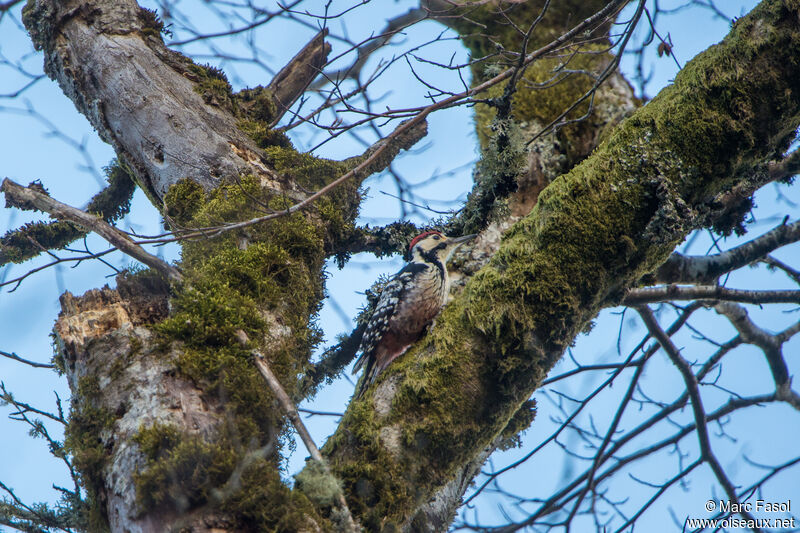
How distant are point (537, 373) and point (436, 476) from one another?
0.53 metres

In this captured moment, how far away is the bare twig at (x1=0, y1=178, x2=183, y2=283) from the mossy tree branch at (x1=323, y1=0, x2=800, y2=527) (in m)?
0.93

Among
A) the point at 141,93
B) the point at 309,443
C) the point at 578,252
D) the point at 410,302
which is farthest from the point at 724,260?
the point at 141,93

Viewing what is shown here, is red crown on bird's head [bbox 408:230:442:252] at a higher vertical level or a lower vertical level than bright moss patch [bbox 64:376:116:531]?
higher

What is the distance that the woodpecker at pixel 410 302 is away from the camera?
3264 millimetres

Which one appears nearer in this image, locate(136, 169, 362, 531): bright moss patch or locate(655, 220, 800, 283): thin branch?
locate(136, 169, 362, 531): bright moss patch

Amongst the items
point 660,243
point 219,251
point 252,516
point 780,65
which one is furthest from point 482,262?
point 252,516

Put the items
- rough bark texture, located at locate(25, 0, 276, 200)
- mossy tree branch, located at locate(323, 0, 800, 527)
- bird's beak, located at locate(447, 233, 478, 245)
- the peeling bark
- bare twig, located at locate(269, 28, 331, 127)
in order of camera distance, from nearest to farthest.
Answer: the peeling bark < mossy tree branch, located at locate(323, 0, 800, 527) < rough bark texture, located at locate(25, 0, 276, 200) < bird's beak, located at locate(447, 233, 478, 245) < bare twig, located at locate(269, 28, 331, 127)

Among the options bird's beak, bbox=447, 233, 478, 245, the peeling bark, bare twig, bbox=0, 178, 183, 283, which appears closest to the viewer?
the peeling bark

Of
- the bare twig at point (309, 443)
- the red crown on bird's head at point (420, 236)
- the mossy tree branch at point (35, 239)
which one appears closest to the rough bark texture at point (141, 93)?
the mossy tree branch at point (35, 239)

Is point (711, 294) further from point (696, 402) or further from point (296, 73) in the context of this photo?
point (296, 73)

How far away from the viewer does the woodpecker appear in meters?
3.26

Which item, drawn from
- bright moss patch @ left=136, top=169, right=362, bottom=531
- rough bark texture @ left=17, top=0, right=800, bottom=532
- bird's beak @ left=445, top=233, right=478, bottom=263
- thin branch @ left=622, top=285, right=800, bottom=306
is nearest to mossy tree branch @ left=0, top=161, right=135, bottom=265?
bright moss patch @ left=136, top=169, right=362, bottom=531

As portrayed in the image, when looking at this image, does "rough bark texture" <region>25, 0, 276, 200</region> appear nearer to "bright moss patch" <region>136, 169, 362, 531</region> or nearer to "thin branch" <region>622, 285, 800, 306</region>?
"bright moss patch" <region>136, 169, 362, 531</region>

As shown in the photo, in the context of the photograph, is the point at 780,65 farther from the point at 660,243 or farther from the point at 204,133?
the point at 204,133
